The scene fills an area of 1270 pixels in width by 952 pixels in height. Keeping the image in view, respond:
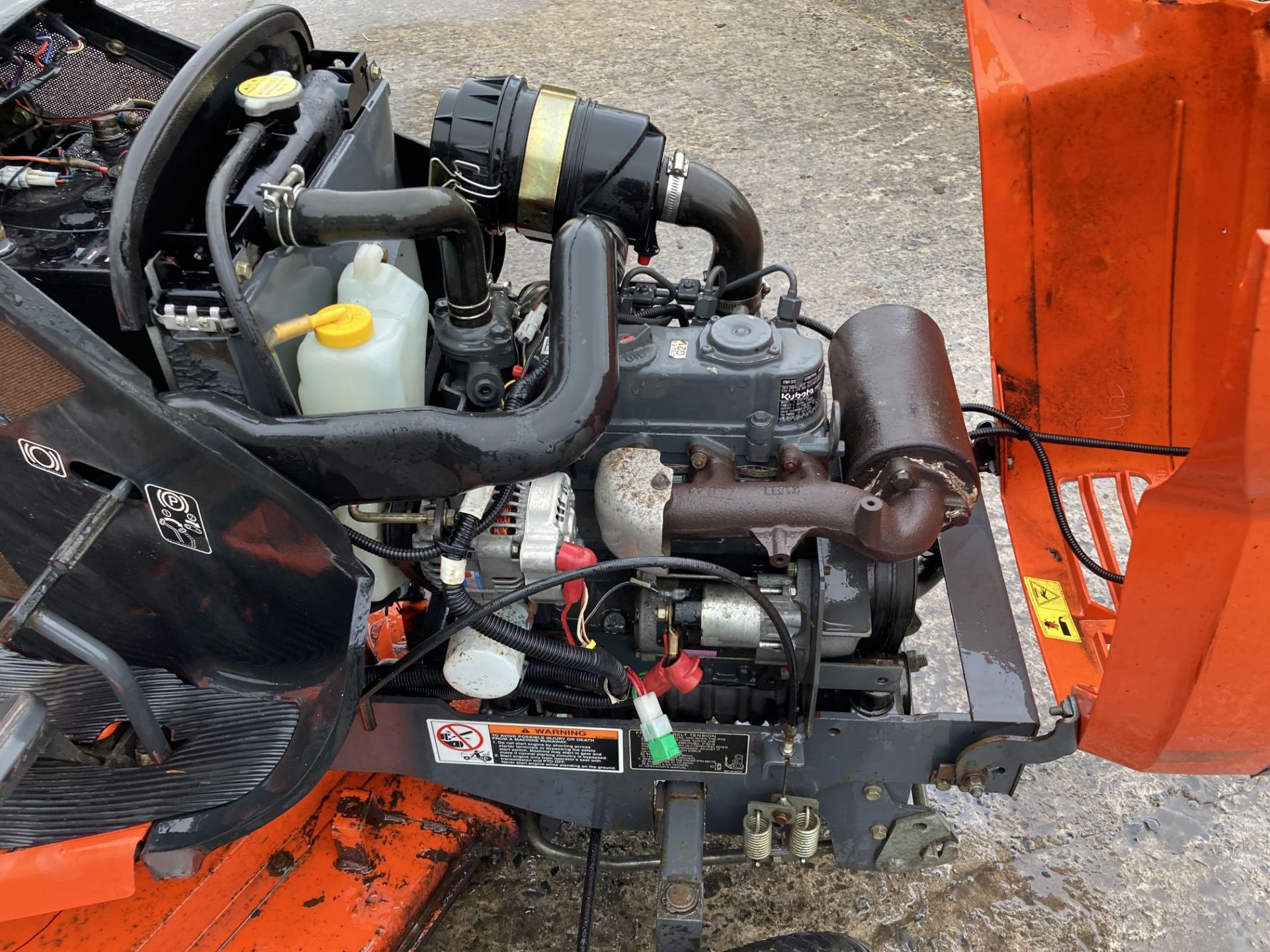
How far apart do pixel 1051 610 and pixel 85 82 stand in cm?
193

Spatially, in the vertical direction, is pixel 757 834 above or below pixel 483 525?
below

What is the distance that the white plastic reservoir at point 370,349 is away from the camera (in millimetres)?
1301

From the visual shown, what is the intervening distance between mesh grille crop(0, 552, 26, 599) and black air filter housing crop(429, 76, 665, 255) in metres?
0.90

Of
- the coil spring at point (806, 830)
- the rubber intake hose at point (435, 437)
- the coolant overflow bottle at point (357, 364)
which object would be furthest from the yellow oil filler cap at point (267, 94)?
the coil spring at point (806, 830)

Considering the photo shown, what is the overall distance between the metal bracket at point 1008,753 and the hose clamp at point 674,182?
1.00 meters

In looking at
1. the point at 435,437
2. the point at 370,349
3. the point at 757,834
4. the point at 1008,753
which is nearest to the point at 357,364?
the point at 370,349

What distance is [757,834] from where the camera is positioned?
162cm

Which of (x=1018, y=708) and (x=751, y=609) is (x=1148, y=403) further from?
(x=751, y=609)

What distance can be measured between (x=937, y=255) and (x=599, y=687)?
270 centimetres

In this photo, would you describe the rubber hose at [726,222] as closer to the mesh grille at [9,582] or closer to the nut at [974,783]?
the nut at [974,783]

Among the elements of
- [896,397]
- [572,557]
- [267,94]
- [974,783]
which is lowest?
[974,783]

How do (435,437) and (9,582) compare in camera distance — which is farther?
(9,582)

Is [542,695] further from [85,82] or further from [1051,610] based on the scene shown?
[85,82]

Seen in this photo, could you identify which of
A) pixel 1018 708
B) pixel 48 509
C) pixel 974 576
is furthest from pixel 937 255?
pixel 48 509
